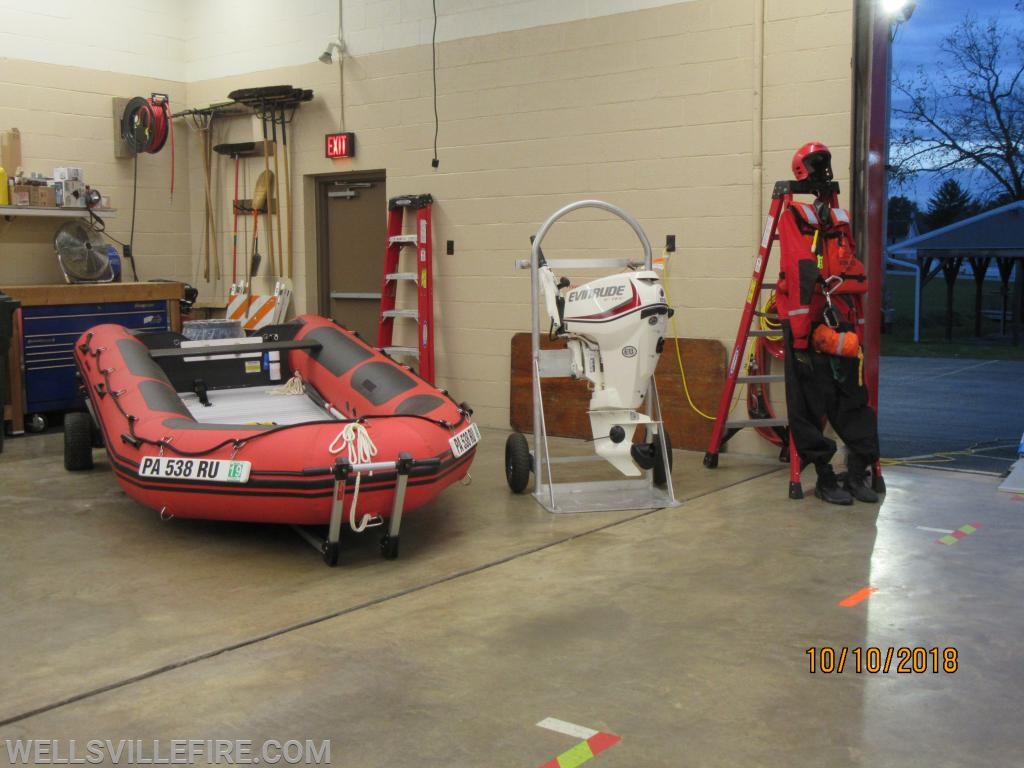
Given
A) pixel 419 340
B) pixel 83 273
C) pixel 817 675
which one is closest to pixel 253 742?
pixel 817 675

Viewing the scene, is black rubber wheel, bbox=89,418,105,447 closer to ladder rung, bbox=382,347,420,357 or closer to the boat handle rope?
ladder rung, bbox=382,347,420,357

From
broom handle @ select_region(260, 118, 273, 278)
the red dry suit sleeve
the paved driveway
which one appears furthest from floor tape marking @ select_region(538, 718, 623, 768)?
broom handle @ select_region(260, 118, 273, 278)

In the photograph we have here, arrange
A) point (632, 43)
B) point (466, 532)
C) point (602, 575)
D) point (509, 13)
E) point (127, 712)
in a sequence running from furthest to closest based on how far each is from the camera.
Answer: point (509, 13)
point (632, 43)
point (466, 532)
point (602, 575)
point (127, 712)

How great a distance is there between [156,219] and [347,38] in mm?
2241

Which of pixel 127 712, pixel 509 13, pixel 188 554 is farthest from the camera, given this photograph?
pixel 509 13

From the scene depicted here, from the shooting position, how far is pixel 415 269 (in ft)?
25.0

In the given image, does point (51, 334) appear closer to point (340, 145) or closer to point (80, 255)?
point (80, 255)

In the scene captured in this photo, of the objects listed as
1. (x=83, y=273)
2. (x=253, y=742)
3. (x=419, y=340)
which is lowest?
(x=253, y=742)

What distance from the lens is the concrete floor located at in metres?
2.64

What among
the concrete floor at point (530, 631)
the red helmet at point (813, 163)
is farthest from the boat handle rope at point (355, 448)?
the red helmet at point (813, 163)

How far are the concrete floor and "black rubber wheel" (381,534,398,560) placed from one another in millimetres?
64

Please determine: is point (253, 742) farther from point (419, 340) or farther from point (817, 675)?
point (419, 340)

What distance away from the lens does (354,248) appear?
8133mm
